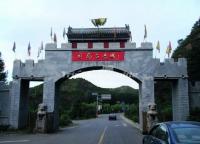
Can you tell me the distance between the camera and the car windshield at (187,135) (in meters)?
7.39

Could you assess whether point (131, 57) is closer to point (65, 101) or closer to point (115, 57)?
point (115, 57)

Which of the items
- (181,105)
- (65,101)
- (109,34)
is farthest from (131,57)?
(65,101)

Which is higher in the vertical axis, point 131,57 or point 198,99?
point 131,57

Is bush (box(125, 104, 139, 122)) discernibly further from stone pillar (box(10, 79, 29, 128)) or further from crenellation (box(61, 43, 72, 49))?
crenellation (box(61, 43, 72, 49))

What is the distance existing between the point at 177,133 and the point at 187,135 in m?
→ 0.22

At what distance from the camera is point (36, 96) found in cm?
6800

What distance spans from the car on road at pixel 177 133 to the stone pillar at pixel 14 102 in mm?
22201

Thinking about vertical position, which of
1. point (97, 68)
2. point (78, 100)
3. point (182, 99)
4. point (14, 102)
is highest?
point (97, 68)

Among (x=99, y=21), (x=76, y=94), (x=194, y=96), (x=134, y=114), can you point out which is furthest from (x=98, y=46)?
(x=76, y=94)

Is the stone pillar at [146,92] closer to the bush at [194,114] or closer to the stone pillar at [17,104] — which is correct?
the bush at [194,114]

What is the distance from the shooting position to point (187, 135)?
7.66 m

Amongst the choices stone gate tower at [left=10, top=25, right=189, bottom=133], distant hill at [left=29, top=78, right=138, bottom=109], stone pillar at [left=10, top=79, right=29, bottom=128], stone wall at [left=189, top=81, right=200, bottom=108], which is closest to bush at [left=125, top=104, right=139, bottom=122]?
distant hill at [left=29, top=78, right=138, bottom=109]

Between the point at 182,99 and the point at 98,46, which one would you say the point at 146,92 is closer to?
the point at 182,99

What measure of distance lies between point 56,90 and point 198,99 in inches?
477
